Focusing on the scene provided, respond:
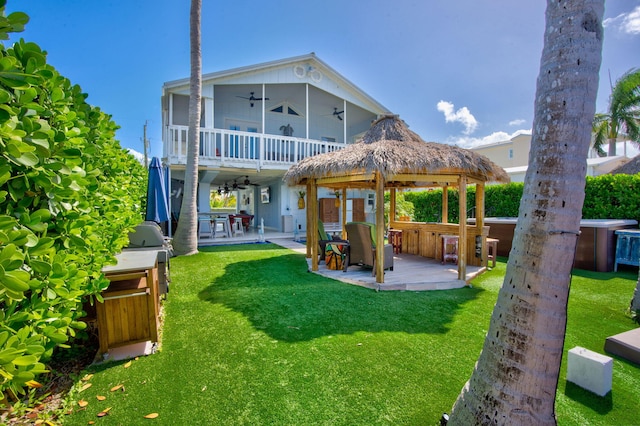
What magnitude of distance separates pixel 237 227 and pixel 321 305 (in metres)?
10.1

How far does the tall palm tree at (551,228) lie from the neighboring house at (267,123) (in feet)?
36.1

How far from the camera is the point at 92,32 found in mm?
7449

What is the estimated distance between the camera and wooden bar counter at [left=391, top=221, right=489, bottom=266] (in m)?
7.59

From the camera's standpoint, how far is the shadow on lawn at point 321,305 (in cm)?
397

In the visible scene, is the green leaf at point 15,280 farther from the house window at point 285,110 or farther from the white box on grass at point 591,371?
the house window at point 285,110

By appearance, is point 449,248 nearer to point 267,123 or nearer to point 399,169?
point 399,169

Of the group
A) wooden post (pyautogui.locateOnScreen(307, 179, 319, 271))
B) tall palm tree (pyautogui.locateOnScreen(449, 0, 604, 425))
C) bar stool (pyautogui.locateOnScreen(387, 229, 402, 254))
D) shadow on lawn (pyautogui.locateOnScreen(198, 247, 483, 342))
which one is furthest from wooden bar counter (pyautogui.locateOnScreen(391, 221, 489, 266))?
tall palm tree (pyautogui.locateOnScreen(449, 0, 604, 425))

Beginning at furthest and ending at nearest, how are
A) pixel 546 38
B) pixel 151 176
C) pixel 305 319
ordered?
pixel 151 176 < pixel 305 319 < pixel 546 38

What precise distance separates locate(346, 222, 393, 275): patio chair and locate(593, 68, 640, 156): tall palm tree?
19.8m

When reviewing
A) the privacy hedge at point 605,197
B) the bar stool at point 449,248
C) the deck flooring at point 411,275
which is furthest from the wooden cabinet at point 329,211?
the bar stool at point 449,248

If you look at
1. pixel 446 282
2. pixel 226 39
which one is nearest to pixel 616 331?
pixel 446 282

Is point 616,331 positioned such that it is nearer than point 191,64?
Yes

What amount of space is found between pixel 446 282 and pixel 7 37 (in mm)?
6586

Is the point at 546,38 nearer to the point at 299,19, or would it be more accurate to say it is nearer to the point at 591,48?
the point at 591,48
